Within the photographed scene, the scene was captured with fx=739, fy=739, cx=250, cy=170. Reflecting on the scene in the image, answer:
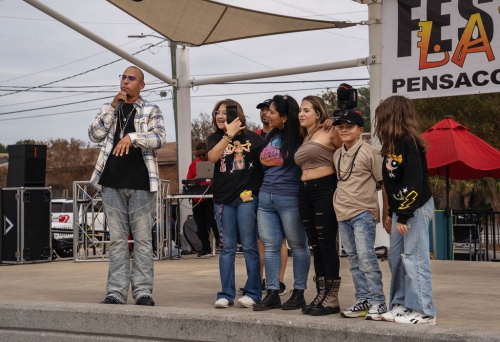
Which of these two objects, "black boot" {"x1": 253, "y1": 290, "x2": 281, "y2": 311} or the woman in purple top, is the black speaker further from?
"black boot" {"x1": 253, "y1": 290, "x2": 281, "y2": 311}

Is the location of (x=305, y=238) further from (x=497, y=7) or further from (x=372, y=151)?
(x=497, y=7)

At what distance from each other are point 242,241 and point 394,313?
5.33ft

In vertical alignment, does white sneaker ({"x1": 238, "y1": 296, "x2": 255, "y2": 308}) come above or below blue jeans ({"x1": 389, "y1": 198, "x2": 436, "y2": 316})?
below

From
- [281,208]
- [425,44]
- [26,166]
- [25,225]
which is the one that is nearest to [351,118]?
[281,208]

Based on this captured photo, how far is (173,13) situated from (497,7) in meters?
5.24

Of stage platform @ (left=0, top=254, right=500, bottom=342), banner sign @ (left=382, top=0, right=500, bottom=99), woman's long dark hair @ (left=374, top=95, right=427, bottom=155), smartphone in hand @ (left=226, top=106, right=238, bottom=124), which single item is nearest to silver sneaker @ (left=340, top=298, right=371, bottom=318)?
stage platform @ (left=0, top=254, right=500, bottom=342)

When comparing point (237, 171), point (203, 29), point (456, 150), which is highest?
point (203, 29)

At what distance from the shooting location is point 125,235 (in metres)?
6.67

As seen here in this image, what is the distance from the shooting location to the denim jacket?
6.58 m

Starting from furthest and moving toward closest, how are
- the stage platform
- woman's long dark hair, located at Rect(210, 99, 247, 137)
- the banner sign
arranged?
the banner sign
woman's long dark hair, located at Rect(210, 99, 247, 137)
the stage platform

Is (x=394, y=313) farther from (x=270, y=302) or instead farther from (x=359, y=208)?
(x=270, y=302)

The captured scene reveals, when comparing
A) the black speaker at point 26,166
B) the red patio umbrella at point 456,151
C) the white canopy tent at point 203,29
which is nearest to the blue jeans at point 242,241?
the white canopy tent at point 203,29

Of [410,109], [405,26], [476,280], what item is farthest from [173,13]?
[410,109]

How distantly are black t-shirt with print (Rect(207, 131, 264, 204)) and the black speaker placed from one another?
22.2ft
